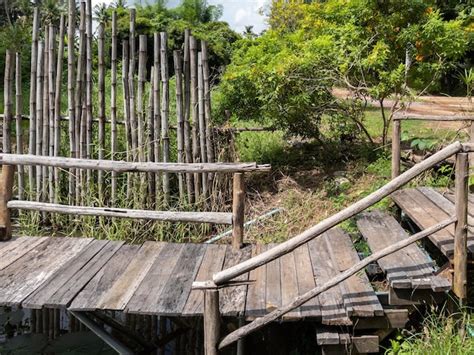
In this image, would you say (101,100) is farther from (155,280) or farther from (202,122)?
(155,280)

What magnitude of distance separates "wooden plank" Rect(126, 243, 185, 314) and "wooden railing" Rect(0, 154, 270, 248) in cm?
28

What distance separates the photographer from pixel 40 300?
12.2 ft

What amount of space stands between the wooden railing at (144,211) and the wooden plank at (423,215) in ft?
4.20

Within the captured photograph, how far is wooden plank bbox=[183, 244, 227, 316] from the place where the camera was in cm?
358

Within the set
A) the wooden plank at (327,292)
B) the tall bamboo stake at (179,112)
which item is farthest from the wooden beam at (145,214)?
the tall bamboo stake at (179,112)

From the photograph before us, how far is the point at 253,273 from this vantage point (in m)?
4.14

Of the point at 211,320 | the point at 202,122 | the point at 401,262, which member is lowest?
the point at 211,320

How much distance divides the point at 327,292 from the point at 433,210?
4.86ft

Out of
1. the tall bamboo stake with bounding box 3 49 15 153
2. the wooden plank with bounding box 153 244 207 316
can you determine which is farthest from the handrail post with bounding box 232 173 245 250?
the tall bamboo stake with bounding box 3 49 15 153

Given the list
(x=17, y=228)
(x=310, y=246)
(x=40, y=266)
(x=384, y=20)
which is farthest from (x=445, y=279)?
(x=17, y=228)

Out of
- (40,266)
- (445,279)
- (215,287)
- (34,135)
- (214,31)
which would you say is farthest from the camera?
(214,31)

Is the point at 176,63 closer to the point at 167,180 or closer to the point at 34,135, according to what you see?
the point at 167,180

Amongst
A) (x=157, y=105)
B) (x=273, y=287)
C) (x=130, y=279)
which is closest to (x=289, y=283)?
(x=273, y=287)

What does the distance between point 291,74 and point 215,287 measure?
4187mm
